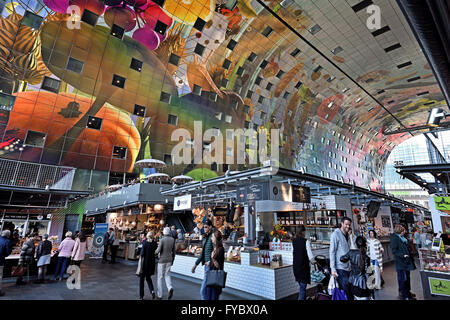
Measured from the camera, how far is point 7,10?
13.0m

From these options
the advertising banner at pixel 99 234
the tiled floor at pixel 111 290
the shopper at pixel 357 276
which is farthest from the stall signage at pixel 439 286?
the advertising banner at pixel 99 234

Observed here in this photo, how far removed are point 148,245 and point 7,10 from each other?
16.9m

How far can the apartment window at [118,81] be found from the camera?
17156 mm

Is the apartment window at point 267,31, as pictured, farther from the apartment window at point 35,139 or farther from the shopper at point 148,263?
the shopper at point 148,263

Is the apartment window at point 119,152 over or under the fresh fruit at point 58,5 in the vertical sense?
under

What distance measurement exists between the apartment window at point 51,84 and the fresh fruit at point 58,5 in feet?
13.6

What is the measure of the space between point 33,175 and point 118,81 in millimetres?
8397

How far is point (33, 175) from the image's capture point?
14273mm

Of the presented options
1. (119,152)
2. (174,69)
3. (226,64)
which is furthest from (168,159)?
(226,64)

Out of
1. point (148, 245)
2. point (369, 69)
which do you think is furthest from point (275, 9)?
point (148, 245)

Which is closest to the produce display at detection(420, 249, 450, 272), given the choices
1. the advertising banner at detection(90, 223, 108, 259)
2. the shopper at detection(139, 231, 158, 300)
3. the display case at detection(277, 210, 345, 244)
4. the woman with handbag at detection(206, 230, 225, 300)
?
the woman with handbag at detection(206, 230, 225, 300)

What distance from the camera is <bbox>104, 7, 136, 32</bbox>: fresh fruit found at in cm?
1556
